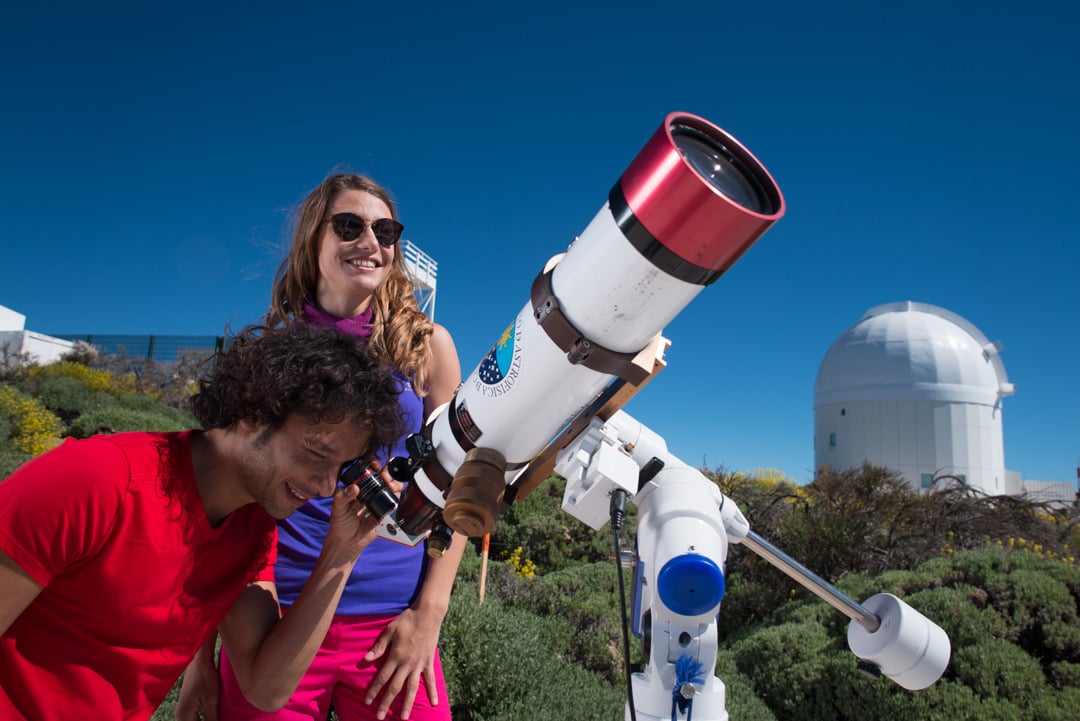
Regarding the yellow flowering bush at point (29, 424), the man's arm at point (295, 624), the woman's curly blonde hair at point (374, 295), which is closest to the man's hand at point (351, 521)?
the man's arm at point (295, 624)

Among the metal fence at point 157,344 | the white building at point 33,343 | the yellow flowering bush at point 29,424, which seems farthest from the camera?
the metal fence at point 157,344

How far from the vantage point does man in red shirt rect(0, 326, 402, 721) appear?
126cm

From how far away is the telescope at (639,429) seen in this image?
111cm

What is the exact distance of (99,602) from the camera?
1354 millimetres

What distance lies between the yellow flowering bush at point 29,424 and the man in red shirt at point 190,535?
10044mm

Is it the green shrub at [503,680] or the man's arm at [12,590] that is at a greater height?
the green shrub at [503,680]

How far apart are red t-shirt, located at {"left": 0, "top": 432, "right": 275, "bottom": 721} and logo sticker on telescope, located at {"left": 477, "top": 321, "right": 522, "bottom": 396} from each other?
707 millimetres

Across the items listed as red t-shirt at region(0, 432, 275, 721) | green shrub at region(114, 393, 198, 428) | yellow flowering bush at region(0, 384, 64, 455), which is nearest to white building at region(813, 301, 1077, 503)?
green shrub at region(114, 393, 198, 428)

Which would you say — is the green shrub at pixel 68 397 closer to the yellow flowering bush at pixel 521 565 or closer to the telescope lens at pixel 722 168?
the yellow flowering bush at pixel 521 565

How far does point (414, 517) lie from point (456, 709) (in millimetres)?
2550

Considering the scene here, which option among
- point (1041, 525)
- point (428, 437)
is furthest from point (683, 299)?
point (1041, 525)

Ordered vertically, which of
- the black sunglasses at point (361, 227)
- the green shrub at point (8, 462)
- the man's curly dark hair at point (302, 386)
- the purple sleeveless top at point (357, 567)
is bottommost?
the purple sleeveless top at point (357, 567)

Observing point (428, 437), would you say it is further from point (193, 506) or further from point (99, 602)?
point (99, 602)

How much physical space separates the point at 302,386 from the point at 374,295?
670 mm
